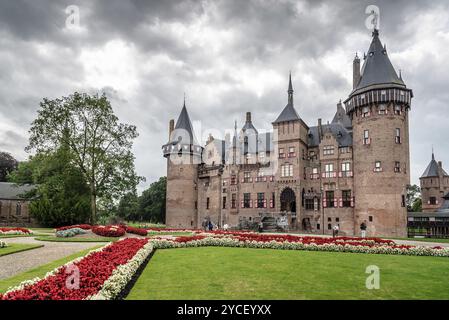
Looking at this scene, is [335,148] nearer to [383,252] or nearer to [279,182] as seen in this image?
[279,182]

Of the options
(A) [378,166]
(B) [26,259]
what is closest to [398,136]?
(A) [378,166]

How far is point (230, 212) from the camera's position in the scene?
5178 centimetres

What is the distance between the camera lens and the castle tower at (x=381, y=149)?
37969 mm

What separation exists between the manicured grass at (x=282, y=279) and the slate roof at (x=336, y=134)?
106 ft

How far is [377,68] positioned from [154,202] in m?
52.8

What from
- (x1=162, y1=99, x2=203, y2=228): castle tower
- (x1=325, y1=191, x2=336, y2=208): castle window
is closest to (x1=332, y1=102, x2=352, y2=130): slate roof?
(x1=325, y1=191, x2=336, y2=208): castle window

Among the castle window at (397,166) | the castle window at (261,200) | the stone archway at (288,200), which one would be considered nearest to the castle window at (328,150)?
the stone archway at (288,200)

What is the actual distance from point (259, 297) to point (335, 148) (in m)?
39.1

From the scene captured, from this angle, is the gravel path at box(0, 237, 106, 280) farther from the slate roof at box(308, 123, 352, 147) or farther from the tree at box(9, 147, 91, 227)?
the slate roof at box(308, 123, 352, 147)

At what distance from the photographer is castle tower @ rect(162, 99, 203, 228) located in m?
54.9

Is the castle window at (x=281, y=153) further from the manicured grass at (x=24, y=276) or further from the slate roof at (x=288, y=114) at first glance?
the manicured grass at (x=24, y=276)

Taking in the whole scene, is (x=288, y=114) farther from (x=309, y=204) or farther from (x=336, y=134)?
(x=309, y=204)

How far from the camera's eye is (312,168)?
45969 mm
